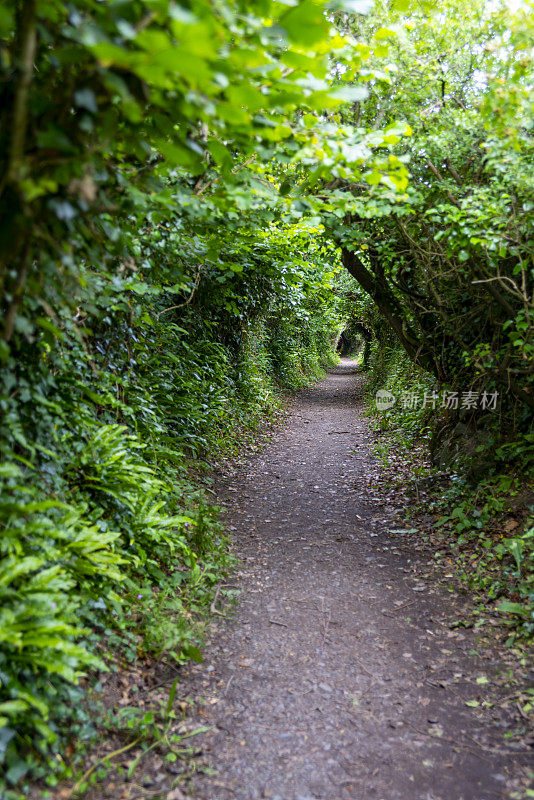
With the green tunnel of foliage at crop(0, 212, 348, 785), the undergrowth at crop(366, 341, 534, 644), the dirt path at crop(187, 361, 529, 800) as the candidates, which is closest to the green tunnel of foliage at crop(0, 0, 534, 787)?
the green tunnel of foliage at crop(0, 212, 348, 785)

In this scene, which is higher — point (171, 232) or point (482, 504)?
point (171, 232)

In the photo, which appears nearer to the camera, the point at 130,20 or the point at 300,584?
the point at 130,20

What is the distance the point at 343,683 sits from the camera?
10.8 ft

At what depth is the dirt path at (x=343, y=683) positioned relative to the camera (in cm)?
255

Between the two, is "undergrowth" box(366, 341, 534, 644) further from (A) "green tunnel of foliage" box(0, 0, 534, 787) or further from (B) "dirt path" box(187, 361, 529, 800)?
(B) "dirt path" box(187, 361, 529, 800)

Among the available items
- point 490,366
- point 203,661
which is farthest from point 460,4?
point 203,661

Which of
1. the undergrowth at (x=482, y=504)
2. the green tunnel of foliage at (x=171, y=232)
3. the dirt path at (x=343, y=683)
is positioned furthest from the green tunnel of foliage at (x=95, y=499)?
the undergrowth at (x=482, y=504)

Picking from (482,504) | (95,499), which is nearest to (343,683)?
(95,499)

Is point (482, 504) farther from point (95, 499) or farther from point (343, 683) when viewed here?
point (95, 499)

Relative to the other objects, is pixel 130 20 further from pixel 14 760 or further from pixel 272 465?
pixel 272 465

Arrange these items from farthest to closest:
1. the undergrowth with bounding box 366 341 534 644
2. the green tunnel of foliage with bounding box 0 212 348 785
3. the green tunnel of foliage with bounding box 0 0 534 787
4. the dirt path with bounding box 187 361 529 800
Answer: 1. the undergrowth with bounding box 366 341 534 644
2. the dirt path with bounding box 187 361 529 800
3. the green tunnel of foliage with bounding box 0 212 348 785
4. the green tunnel of foliage with bounding box 0 0 534 787

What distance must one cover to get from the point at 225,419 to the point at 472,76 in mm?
5832

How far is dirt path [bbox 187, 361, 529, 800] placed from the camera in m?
2.55

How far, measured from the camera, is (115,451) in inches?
160
